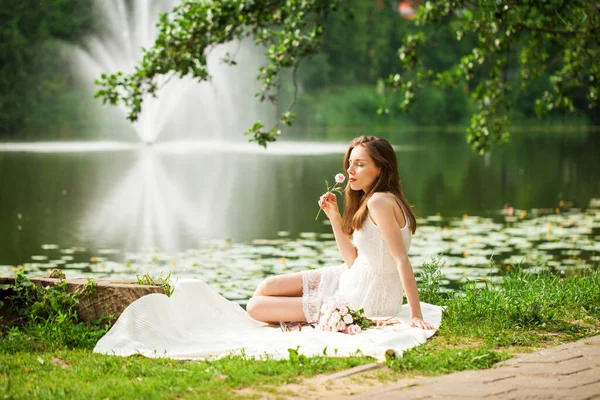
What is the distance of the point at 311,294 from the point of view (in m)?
5.71

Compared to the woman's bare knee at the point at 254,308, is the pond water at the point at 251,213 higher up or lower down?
lower down

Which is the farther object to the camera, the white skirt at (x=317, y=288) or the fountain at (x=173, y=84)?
the fountain at (x=173, y=84)

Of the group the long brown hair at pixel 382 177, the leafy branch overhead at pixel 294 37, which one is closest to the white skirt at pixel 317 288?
the long brown hair at pixel 382 177

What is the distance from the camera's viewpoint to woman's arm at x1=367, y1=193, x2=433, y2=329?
5270 millimetres

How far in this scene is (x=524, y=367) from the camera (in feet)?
13.9

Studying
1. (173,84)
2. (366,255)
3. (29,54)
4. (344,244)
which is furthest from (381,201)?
(29,54)

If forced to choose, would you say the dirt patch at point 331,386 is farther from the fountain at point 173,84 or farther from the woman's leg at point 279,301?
the fountain at point 173,84

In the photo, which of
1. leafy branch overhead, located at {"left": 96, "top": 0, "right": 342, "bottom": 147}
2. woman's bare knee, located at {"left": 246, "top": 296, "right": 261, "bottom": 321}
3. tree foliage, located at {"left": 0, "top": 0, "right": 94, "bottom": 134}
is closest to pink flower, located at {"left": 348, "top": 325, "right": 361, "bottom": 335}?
woman's bare knee, located at {"left": 246, "top": 296, "right": 261, "bottom": 321}

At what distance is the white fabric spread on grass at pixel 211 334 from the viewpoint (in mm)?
4881

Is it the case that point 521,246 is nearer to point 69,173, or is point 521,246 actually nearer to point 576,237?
point 576,237

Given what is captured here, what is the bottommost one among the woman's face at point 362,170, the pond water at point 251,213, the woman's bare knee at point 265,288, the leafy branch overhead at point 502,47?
the pond water at point 251,213

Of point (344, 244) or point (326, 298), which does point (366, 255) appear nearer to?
point (344, 244)

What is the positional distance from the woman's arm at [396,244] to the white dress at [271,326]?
107mm

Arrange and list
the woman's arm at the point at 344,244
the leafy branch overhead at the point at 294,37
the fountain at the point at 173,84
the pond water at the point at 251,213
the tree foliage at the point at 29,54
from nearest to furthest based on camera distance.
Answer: the woman's arm at the point at 344,244, the leafy branch overhead at the point at 294,37, the pond water at the point at 251,213, the fountain at the point at 173,84, the tree foliage at the point at 29,54
